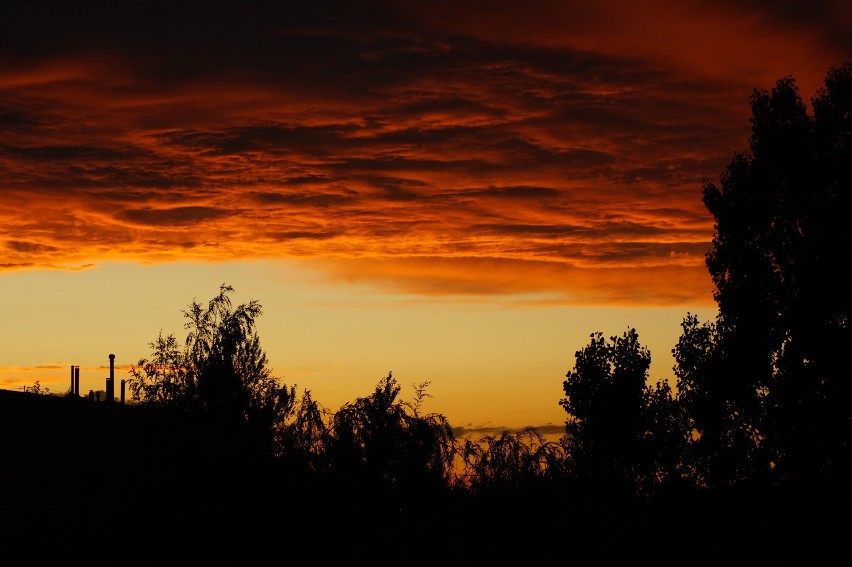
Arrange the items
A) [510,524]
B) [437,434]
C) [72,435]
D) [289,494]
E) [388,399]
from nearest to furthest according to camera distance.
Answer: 1. [510,524]
2. [289,494]
3. [437,434]
4. [388,399]
5. [72,435]

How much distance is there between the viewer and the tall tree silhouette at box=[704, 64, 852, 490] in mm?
28328

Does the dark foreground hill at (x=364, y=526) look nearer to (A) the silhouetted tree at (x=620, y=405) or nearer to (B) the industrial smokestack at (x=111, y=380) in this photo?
(A) the silhouetted tree at (x=620, y=405)

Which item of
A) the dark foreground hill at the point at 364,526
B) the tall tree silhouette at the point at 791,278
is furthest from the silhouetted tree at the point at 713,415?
the dark foreground hill at the point at 364,526

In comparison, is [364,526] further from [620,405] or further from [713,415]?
[620,405]

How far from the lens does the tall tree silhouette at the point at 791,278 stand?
1115 inches

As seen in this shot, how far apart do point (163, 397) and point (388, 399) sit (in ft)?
71.9

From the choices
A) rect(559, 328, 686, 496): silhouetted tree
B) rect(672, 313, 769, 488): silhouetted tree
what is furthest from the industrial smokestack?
rect(672, 313, 769, 488): silhouetted tree

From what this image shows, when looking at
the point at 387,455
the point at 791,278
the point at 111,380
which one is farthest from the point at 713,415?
the point at 111,380

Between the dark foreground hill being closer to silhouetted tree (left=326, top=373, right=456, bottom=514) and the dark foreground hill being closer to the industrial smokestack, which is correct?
silhouetted tree (left=326, top=373, right=456, bottom=514)

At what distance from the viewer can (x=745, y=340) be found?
3048 cm

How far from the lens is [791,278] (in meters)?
29.8

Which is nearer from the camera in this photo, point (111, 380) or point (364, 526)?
point (364, 526)

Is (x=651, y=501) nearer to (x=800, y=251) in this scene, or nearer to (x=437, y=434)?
(x=437, y=434)

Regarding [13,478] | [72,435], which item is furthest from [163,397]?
[13,478]
